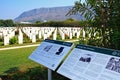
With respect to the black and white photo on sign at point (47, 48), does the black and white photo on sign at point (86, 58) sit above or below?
above

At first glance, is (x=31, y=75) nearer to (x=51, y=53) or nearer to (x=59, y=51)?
(x=51, y=53)

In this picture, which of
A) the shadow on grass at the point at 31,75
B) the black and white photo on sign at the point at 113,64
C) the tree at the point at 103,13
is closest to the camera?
the black and white photo on sign at the point at 113,64

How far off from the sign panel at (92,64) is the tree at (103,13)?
2.03m

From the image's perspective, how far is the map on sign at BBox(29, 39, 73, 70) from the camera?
5.84 m

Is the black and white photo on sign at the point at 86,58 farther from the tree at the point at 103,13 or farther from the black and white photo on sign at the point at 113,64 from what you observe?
the tree at the point at 103,13

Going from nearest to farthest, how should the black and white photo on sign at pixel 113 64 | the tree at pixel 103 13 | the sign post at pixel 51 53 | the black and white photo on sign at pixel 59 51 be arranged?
the black and white photo on sign at pixel 113 64 → the sign post at pixel 51 53 → the black and white photo on sign at pixel 59 51 → the tree at pixel 103 13

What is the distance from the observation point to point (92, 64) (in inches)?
181

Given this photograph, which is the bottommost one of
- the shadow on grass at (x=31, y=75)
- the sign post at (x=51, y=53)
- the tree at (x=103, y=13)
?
the shadow on grass at (x=31, y=75)

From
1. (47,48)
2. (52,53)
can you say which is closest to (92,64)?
(52,53)

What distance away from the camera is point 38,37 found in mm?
22984

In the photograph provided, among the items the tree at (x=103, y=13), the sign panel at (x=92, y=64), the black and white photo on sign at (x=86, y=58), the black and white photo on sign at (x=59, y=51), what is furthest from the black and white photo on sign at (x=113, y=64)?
the tree at (x=103, y=13)

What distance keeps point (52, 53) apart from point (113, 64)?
225 centimetres

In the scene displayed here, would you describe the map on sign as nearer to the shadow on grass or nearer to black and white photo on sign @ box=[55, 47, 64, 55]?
black and white photo on sign @ box=[55, 47, 64, 55]

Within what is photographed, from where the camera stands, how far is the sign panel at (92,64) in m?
4.18
